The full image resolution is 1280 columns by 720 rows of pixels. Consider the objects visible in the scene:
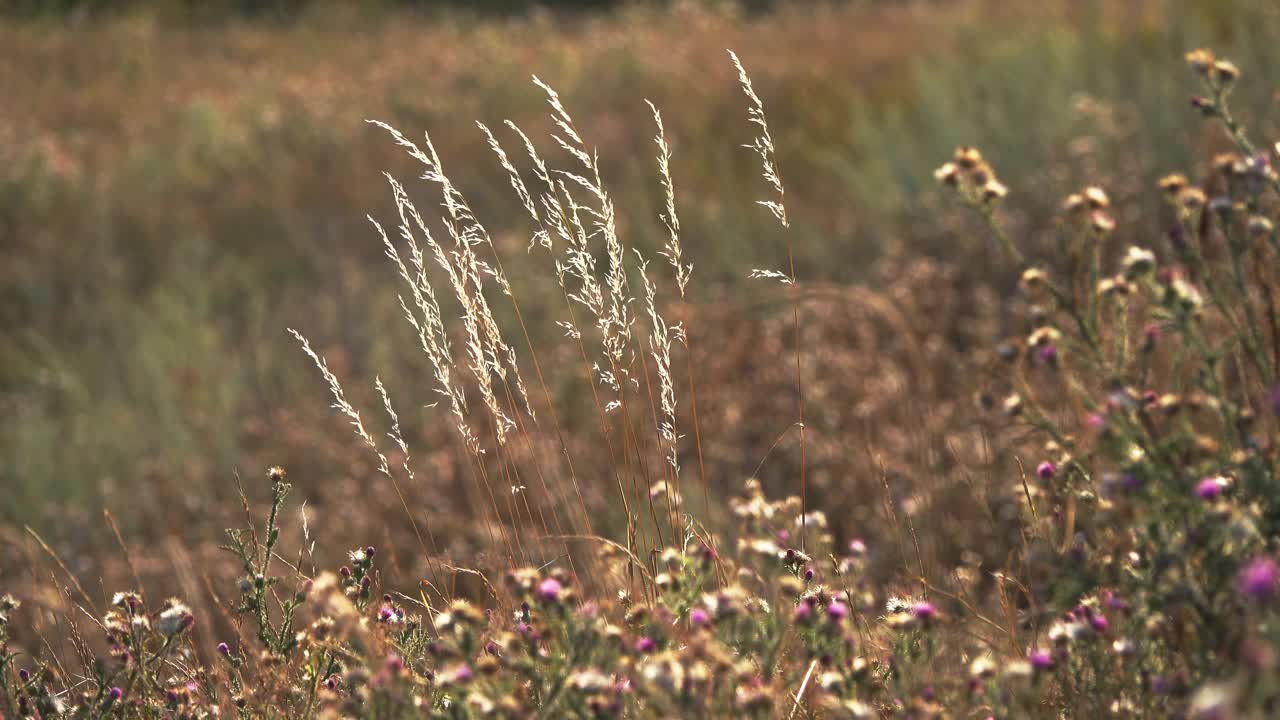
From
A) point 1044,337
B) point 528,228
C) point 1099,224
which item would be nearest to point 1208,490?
point 1044,337

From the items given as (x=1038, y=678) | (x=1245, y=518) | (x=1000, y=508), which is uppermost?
(x=1245, y=518)

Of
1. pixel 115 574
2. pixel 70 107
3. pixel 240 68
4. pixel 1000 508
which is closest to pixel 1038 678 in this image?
pixel 1000 508

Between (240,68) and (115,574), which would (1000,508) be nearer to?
(115,574)

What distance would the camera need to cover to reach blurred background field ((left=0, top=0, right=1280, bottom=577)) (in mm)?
4727

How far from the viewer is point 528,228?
6754 mm

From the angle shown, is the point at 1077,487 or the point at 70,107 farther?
the point at 70,107

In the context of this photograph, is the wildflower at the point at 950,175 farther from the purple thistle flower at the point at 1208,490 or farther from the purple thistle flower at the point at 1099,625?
the purple thistle flower at the point at 1099,625

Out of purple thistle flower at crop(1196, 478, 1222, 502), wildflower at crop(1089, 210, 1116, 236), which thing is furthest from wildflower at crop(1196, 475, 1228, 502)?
wildflower at crop(1089, 210, 1116, 236)

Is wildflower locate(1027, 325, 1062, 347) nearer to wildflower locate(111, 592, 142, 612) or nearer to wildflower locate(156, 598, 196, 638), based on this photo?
wildflower locate(156, 598, 196, 638)

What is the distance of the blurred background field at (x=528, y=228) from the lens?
186 inches

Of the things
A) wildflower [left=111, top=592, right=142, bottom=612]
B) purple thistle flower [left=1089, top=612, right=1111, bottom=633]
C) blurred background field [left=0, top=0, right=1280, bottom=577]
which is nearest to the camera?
purple thistle flower [left=1089, top=612, right=1111, bottom=633]

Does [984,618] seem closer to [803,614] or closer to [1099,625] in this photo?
[1099,625]

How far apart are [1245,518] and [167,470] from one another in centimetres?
463

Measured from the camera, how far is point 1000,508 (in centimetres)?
364
